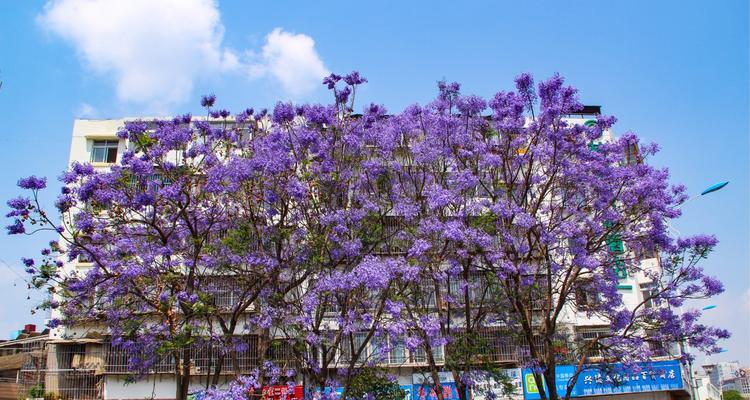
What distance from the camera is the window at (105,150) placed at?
82.9ft

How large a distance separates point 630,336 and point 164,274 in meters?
10.2

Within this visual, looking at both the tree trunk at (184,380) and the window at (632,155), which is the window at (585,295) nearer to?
the window at (632,155)

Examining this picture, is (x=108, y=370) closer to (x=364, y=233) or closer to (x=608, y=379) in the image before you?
(x=364, y=233)

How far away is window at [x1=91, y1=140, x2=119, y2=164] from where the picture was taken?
25266mm

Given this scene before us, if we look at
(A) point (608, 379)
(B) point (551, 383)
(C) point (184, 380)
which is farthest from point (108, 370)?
(A) point (608, 379)

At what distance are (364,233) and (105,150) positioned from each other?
50.5 feet

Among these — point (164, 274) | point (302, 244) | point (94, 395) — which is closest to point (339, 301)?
point (302, 244)

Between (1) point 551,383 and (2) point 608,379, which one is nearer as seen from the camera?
(1) point 551,383

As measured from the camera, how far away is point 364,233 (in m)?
14.1

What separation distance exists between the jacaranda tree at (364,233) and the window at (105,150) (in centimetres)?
1120

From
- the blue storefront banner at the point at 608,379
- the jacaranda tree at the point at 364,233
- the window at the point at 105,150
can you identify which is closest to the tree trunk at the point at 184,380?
the jacaranda tree at the point at 364,233

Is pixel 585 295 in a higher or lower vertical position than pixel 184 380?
higher

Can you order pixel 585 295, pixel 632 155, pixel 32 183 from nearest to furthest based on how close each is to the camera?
pixel 32 183 < pixel 632 155 < pixel 585 295

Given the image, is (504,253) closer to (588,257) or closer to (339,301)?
(588,257)
